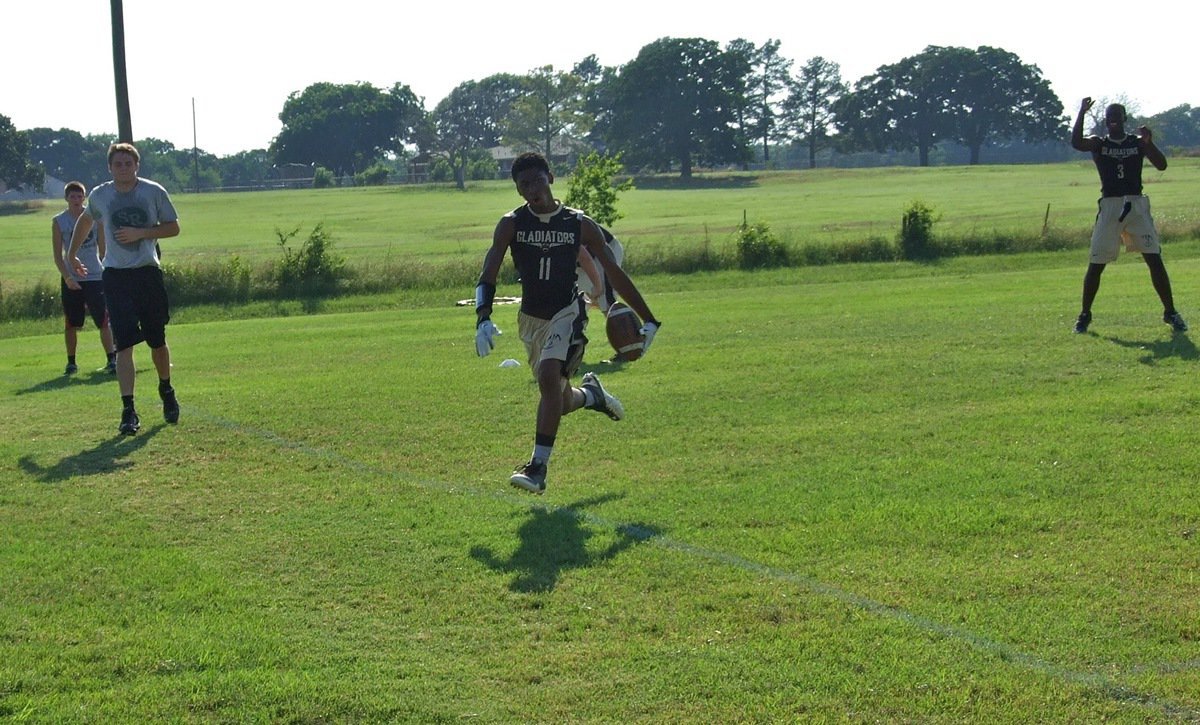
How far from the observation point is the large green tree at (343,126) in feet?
461

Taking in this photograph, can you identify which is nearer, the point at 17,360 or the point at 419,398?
the point at 419,398

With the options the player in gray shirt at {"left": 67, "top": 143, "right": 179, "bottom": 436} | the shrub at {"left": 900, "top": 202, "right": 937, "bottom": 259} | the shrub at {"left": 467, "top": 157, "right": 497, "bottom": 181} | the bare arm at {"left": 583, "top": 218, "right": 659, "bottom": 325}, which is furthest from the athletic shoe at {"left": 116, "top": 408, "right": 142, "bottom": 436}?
the shrub at {"left": 467, "top": 157, "right": 497, "bottom": 181}

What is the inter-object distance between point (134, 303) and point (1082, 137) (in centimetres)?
932

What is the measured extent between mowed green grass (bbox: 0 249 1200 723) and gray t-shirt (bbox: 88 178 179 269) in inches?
56.1

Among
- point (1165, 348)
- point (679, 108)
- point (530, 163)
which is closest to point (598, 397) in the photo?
point (530, 163)

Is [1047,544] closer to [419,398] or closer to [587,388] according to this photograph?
[587,388]

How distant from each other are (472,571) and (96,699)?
6.29ft

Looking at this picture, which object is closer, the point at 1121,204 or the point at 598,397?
the point at 598,397

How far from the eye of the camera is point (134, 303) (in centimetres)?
1019

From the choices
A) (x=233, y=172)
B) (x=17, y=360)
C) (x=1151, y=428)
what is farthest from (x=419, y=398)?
(x=233, y=172)

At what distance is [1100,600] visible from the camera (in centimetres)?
521

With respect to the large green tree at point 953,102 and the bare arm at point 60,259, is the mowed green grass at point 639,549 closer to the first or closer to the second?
the bare arm at point 60,259

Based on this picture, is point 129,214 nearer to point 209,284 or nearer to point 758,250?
point 209,284

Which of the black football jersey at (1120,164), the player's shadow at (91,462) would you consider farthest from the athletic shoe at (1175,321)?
the player's shadow at (91,462)
